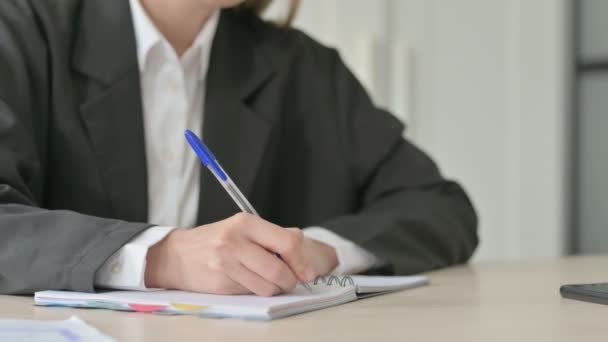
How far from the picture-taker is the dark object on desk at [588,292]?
89 cm

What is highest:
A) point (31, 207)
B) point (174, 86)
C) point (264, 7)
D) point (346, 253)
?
point (264, 7)

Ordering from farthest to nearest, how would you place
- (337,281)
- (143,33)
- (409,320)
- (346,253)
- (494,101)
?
(494,101) < (143,33) < (346,253) < (337,281) < (409,320)

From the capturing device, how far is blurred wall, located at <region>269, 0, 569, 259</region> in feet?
8.90

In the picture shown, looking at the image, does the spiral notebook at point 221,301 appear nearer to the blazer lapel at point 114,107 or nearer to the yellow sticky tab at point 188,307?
the yellow sticky tab at point 188,307

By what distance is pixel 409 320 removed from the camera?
30.3 inches

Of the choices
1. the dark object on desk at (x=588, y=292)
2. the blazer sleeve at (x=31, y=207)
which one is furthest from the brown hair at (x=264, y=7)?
the dark object on desk at (x=588, y=292)

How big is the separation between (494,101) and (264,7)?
1.38 meters

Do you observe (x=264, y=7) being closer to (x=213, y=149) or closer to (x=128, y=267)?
(x=213, y=149)

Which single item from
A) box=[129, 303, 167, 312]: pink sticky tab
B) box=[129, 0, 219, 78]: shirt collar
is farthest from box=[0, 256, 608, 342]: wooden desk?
box=[129, 0, 219, 78]: shirt collar

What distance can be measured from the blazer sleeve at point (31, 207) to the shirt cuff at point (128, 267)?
0.5 inches

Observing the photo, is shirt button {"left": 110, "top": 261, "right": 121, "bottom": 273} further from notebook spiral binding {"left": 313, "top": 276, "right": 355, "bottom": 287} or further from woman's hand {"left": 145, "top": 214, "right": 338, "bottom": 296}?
notebook spiral binding {"left": 313, "top": 276, "right": 355, "bottom": 287}

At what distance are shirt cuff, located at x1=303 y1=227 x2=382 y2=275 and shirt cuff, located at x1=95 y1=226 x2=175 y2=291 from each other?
0.31 meters

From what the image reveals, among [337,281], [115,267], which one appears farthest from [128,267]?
[337,281]

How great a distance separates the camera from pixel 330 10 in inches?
97.8
